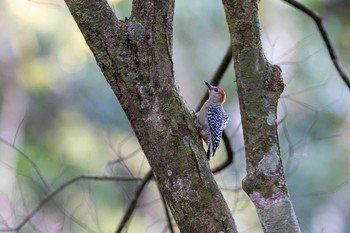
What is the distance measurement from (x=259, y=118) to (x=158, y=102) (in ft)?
1.05

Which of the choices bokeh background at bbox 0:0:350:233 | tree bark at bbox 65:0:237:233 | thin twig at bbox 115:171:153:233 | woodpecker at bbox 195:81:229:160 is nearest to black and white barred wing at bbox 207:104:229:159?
woodpecker at bbox 195:81:229:160

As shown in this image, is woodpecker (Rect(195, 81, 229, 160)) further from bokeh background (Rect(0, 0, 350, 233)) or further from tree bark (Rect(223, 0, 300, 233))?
bokeh background (Rect(0, 0, 350, 233))

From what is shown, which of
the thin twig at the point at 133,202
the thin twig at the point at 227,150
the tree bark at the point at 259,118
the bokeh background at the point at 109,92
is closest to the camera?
the tree bark at the point at 259,118

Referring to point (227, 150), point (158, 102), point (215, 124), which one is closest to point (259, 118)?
point (158, 102)

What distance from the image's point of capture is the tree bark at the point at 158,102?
79.2 inches

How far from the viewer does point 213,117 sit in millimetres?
3596

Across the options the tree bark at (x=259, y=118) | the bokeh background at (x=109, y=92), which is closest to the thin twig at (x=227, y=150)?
the tree bark at (x=259, y=118)

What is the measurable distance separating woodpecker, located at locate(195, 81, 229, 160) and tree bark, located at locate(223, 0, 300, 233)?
0.99 meters

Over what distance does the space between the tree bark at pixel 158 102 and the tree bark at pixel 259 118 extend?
0.14m

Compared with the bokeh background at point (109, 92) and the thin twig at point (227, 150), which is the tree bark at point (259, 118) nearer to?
the thin twig at point (227, 150)

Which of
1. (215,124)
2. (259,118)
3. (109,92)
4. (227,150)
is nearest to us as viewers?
(259,118)

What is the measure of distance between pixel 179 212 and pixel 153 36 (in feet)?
1.88

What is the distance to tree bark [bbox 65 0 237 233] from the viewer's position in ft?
6.60

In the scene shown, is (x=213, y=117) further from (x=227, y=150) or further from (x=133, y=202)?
(x=133, y=202)
